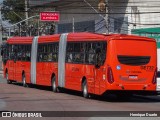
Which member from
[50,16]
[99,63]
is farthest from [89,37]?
[50,16]

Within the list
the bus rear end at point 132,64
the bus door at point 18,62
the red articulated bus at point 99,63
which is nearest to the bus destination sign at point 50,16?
the bus door at point 18,62

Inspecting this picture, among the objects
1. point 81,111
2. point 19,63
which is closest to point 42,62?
point 19,63

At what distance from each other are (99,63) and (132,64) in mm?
1464

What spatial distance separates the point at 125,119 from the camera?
51.1 ft

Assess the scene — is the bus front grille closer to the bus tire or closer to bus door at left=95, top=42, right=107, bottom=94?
bus door at left=95, top=42, right=107, bottom=94

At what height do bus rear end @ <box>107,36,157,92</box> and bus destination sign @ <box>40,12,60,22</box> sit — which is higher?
bus destination sign @ <box>40,12,60,22</box>

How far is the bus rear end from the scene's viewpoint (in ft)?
76.5

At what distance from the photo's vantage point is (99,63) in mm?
24109

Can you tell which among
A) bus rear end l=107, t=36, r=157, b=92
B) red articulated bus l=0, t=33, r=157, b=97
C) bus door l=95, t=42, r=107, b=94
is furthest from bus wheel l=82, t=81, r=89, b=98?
bus rear end l=107, t=36, r=157, b=92

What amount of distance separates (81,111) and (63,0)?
49.5m

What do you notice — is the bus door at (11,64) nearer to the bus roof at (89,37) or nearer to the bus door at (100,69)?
the bus roof at (89,37)

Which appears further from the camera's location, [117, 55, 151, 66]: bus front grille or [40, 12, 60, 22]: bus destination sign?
[40, 12, 60, 22]: bus destination sign

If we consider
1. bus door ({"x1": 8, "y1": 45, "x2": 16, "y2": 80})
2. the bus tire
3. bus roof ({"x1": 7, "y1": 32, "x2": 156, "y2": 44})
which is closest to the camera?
bus roof ({"x1": 7, "y1": 32, "x2": 156, "y2": 44})

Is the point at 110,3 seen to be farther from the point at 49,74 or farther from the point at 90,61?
the point at 90,61
